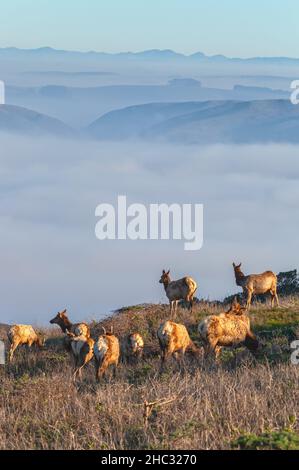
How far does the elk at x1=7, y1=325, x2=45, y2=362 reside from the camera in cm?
2581

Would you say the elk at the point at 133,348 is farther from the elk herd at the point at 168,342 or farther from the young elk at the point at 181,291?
the young elk at the point at 181,291

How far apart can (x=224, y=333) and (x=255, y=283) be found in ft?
24.4

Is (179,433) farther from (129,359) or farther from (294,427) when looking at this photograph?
(129,359)

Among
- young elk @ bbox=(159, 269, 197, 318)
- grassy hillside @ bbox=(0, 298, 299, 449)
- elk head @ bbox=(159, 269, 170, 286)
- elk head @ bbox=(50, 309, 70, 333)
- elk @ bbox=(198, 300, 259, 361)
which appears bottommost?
grassy hillside @ bbox=(0, 298, 299, 449)

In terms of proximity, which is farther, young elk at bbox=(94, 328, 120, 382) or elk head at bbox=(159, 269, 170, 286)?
elk head at bbox=(159, 269, 170, 286)

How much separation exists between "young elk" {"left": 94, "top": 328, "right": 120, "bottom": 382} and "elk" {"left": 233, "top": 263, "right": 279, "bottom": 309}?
846cm

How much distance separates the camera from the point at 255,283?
2934 centimetres

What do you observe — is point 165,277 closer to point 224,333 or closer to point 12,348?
point 12,348

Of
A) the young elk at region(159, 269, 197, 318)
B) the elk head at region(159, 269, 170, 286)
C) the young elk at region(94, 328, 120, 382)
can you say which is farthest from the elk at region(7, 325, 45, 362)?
the elk head at region(159, 269, 170, 286)

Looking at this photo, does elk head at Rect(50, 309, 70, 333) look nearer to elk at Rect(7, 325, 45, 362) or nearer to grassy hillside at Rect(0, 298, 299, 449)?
elk at Rect(7, 325, 45, 362)

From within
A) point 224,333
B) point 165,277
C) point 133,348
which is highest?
point 165,277

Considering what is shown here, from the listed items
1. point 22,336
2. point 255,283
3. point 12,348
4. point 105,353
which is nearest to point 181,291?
point 255,283

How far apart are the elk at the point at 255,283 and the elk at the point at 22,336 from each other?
652cm
